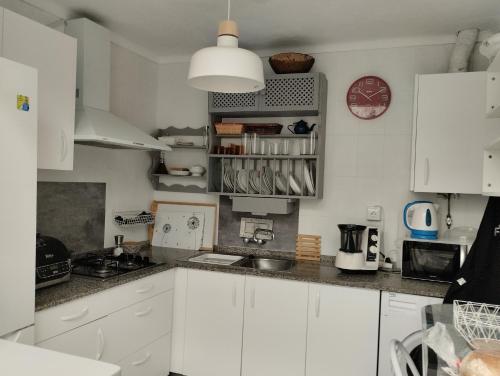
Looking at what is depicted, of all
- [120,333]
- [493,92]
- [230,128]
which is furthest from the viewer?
[230,128]

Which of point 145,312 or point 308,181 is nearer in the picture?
point 145,312

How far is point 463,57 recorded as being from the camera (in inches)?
106

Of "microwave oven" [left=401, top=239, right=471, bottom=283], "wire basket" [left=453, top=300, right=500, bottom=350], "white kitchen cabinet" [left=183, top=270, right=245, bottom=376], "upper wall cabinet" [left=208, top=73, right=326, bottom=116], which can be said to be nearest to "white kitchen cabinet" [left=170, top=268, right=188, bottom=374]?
"white kitchen cabinet" [left=183, top=270, right=245, bottom=376]

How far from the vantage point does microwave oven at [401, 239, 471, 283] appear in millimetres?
2547

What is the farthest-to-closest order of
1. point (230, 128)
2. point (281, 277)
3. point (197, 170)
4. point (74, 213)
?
1. point (197, 170)
2. point (230, 128)
3. point (74, 213)
4. point (281, 277)

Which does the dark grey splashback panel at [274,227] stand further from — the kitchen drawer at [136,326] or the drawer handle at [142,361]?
the drawer handle at [142,361]

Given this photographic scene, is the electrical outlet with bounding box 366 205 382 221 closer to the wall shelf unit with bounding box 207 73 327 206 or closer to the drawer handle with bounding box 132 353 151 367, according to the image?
the wall shelf unit with bounding box 207 73 327 206

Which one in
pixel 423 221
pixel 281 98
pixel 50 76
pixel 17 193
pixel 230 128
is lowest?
pixel 423 221

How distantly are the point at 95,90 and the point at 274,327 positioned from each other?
1.90 metres

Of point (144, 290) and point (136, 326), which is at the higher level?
point (144, 290)

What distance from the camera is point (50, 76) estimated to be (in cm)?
217

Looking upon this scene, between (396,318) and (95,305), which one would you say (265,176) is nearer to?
(396,318)

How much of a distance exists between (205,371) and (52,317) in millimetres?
1287

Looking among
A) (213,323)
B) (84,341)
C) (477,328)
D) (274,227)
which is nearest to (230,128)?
(274,227)
